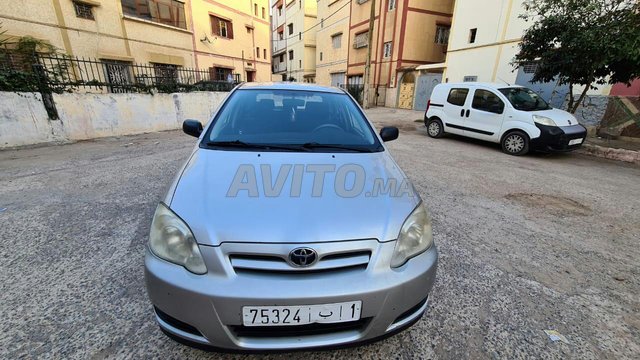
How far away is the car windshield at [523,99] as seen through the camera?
6.39 meters

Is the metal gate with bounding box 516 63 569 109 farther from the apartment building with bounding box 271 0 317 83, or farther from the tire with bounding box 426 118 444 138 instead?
the apartment building with bounding box 271 0 317 83

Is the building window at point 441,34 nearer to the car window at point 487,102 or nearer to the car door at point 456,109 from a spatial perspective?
the car door at point 456,109

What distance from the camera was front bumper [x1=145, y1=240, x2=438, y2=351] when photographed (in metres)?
1.18

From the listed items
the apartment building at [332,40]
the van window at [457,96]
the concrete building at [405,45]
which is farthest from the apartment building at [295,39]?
the van window at [457,96]

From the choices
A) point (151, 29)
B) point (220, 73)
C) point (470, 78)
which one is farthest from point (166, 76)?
point (470, 78)

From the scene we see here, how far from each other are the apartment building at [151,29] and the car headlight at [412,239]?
866 cm

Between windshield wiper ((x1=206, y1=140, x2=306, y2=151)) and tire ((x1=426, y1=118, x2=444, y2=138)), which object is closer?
windshield wiper ((x1=206, y1=140, x2=306, y2=151))

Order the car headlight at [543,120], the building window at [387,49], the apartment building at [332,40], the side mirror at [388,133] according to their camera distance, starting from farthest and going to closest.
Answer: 1. the apartment building at [332,40]
2. the building window at [387,49]
3. the car headlight at [543,120]
4. the side mirror at [388,133]

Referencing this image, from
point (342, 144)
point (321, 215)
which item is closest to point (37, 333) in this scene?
point (321, 215)

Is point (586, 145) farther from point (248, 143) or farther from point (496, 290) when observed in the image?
point (248, 143)

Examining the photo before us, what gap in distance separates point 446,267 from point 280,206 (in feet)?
5.32

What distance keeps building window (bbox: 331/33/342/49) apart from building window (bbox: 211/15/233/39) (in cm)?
1016

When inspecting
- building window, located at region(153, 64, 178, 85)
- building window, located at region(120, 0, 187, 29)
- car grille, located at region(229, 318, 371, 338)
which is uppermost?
building window, located at region(120, 0, 187, 29)

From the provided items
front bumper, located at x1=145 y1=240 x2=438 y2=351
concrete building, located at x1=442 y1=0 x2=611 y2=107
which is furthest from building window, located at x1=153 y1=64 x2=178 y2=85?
concrete building, located at x1=442 y1=0 x2=611 y2=107
